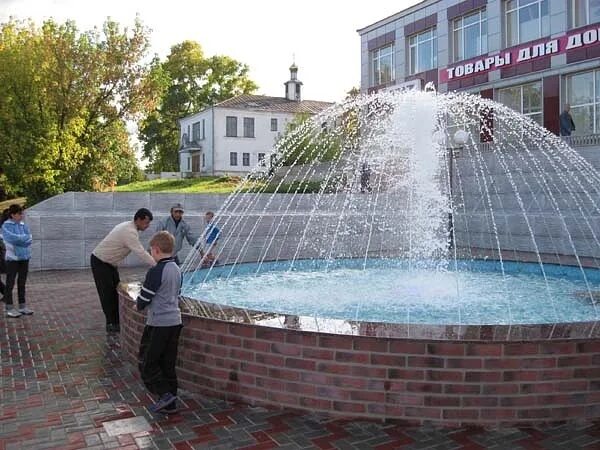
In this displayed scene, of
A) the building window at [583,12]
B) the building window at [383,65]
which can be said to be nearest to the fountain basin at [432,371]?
the building window at [583,12]

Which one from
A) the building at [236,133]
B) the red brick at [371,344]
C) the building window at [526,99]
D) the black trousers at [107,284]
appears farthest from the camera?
the building at [236,133]

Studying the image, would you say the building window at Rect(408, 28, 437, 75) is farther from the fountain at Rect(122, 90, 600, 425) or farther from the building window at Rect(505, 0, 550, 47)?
the fountain at Rect(122, 90, 600, 425)

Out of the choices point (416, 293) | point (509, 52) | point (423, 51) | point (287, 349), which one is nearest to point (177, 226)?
point (416, 293)

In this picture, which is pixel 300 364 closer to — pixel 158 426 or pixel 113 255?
pixel 158 426

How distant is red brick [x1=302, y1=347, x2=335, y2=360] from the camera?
15.7 ft

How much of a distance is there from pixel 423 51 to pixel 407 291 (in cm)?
2365

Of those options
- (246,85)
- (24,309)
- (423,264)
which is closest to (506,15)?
(423,264)

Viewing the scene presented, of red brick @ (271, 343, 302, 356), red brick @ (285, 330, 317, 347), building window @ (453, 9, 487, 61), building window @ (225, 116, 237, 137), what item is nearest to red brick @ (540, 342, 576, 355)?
red brick @ (285, 330, 317, 347)

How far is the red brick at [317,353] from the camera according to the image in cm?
478

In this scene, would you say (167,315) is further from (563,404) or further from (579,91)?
(579,91)

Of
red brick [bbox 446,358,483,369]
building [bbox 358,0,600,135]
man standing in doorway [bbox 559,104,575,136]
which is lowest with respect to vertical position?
red brick [bbox 446,358,483,369]

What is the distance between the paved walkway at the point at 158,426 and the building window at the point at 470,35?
2401 cm

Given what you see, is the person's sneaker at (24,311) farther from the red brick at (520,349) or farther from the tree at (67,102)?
the tree at (67,102)

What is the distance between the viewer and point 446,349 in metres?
4.59
